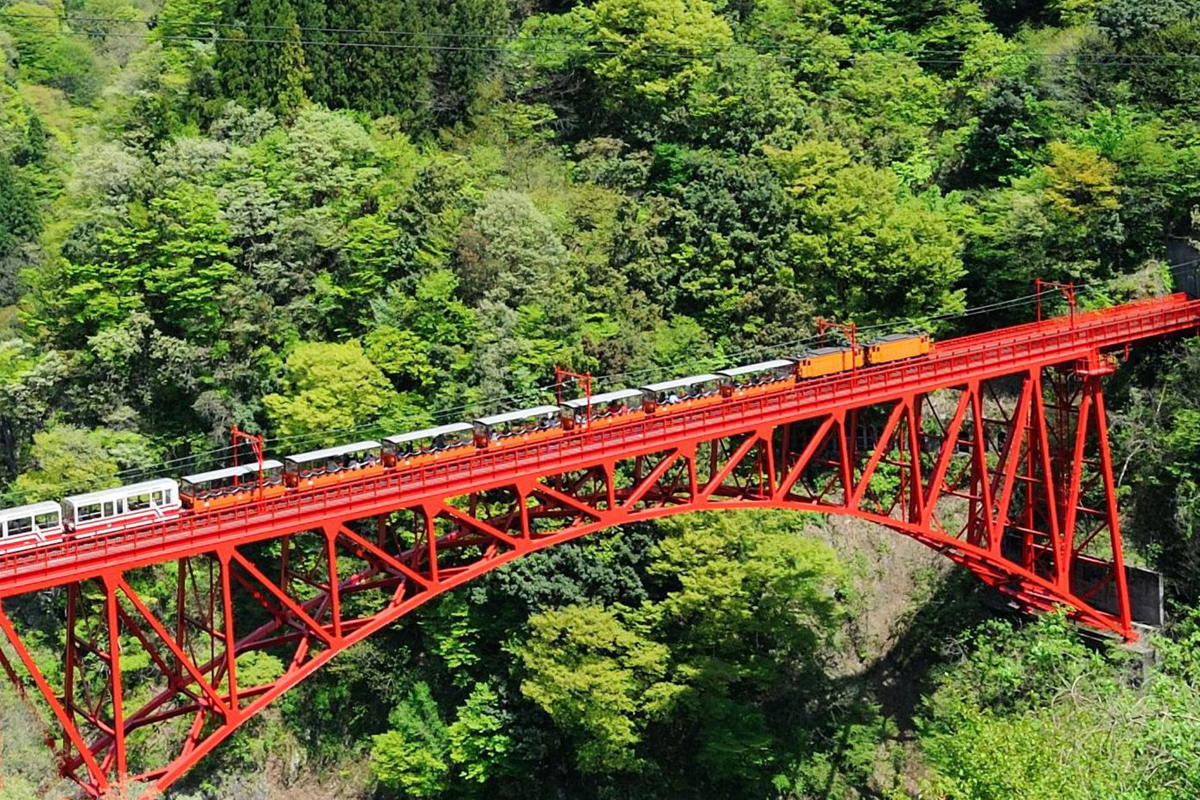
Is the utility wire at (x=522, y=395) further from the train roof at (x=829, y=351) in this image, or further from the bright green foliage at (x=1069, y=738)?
the bright green foliage at (x=1069, y=738)

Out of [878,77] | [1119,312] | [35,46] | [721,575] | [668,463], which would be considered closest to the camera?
[668,463]

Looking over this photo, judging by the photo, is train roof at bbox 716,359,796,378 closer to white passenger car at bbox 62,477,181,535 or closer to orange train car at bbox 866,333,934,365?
orange train car at bbox 866,333,934,365

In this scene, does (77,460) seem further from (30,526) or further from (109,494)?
(109,494)

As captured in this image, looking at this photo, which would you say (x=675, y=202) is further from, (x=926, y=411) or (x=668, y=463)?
(x=668, y=463)

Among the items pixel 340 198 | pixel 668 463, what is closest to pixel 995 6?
pixel 340 198

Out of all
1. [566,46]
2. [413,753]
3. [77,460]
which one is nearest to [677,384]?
[413,753]
